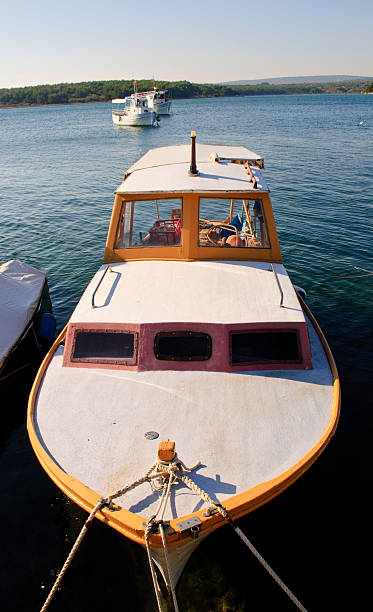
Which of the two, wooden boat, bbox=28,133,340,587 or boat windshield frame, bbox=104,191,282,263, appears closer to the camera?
wooden boat, bbox=28,133,340,587

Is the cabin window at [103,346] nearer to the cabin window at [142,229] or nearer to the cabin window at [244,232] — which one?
the cabin window at [142,229]

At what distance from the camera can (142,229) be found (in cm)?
975

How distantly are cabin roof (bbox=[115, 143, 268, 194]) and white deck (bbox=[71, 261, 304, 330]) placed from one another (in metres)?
1.62

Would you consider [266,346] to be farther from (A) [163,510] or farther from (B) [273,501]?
(A) [163,510]

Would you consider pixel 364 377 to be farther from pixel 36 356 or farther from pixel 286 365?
pixel 36 356

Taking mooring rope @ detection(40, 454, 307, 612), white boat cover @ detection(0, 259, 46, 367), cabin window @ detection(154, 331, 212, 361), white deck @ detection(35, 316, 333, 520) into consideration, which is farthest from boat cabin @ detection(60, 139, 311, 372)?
white boat cover @ detection(0, 259, 46, 367)

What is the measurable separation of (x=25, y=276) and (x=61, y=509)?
7273 millimetres

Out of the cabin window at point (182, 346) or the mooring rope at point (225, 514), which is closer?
the mooring rope at point (225, 514)

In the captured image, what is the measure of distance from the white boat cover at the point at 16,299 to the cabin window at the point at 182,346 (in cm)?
475

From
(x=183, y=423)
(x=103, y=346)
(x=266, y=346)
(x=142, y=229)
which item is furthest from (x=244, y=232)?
(x=183, y=423)

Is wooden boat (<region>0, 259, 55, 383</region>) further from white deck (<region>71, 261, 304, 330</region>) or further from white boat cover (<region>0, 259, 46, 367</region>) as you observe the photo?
white deck (<region>71, 261, 304, 330</region>)

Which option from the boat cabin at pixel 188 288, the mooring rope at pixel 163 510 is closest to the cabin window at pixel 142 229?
the boat cabin at pixel 188 288

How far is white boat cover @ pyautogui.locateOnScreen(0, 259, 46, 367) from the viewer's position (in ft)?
33.9

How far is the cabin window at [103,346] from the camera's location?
284 inches
